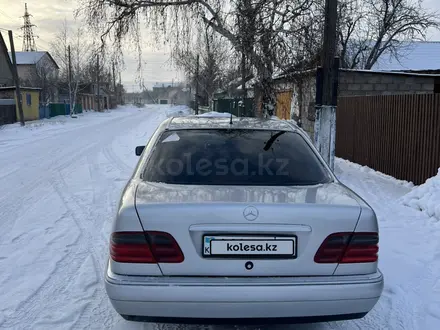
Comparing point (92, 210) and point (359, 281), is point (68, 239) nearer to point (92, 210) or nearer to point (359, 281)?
point (92, 210)

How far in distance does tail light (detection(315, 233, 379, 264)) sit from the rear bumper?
0.41 ft

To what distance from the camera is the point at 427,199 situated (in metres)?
6.36

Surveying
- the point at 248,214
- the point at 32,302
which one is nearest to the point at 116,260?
the point at 248,214

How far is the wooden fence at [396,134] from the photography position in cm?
760

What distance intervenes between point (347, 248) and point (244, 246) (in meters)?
0.62

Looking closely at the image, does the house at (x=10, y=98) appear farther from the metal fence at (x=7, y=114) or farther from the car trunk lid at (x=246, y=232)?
the car trunk lid at (x=246, y=232)

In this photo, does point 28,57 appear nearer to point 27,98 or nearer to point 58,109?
point 58,109

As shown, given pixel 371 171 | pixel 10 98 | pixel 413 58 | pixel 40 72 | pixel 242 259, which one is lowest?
pixel 371 171

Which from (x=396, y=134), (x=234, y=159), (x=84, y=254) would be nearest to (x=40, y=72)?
(x=396, y=134)

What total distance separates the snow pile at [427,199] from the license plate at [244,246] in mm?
4216

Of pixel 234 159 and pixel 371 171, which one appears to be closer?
pixel 234 159

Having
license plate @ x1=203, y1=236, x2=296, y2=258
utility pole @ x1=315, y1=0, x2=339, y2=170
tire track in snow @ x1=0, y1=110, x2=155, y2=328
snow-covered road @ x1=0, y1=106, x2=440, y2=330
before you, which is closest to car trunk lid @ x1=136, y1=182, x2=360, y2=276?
license plate @ x1=203, y1=236, x2=296, y2=258

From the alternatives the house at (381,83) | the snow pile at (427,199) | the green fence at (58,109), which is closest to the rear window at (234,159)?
Result: the snow pile at (427,199)

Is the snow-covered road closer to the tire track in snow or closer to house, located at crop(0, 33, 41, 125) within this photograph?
the tire track in snow
